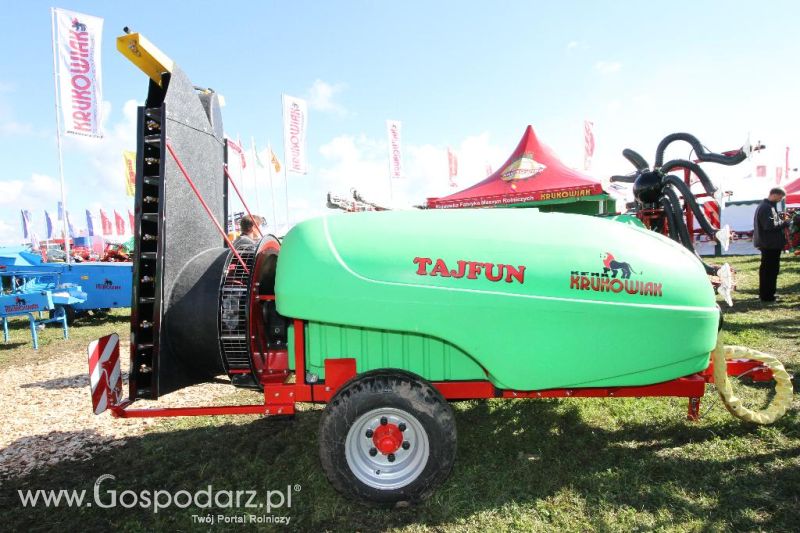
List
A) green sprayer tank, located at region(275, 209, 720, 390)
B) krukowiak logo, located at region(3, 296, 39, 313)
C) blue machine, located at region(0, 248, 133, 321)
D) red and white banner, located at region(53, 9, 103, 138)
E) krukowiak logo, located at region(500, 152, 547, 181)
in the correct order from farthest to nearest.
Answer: krukowiak logo, located at region(500, 152, 547, 181) → red and white banner, located at region(53, 9, 103, 138) → blue machine, located at region(0, 248, 133, 321) → krukowiak logo, located at region(3, 296, 39, 313) → green sprayer tank, located at region(275, 209, 720, 390)

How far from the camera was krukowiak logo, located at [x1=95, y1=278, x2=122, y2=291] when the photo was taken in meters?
8.77

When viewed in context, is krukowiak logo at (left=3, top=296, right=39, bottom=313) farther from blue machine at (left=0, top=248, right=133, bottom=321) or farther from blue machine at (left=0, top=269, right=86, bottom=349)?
blue machine at (left=0, top=248, right=133, bottom=321)

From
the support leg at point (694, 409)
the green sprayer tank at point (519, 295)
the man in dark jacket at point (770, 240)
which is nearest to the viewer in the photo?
the green sprayer tank at point (519, 295)

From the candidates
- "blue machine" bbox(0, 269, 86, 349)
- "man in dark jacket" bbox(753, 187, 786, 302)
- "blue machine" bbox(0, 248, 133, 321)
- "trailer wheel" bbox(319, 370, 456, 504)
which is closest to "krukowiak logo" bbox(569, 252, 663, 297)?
"trailer wheel" bbox(319, 370, 456, 504)

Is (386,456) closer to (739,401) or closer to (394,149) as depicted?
(739,401)

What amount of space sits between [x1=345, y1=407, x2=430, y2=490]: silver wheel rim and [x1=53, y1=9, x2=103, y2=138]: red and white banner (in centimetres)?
1250

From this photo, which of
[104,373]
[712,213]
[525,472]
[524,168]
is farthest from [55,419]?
[712,213]

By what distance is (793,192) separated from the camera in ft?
58.9

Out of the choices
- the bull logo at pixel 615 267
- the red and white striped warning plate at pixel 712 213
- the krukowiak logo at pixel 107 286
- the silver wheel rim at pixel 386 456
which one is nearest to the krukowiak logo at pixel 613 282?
the bull logo at pixel 615 267

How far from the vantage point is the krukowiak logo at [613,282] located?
2.38 metres

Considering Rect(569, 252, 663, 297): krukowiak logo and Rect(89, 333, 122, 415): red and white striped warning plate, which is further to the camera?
Rect(89, 333, 122, 415): red and white striped warning plate

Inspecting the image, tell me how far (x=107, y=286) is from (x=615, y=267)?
9.52 meters

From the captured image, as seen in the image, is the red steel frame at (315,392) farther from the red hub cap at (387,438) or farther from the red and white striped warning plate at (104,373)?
the red hub cap at (387,438)

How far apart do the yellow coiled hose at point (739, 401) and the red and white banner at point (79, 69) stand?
1371cm
